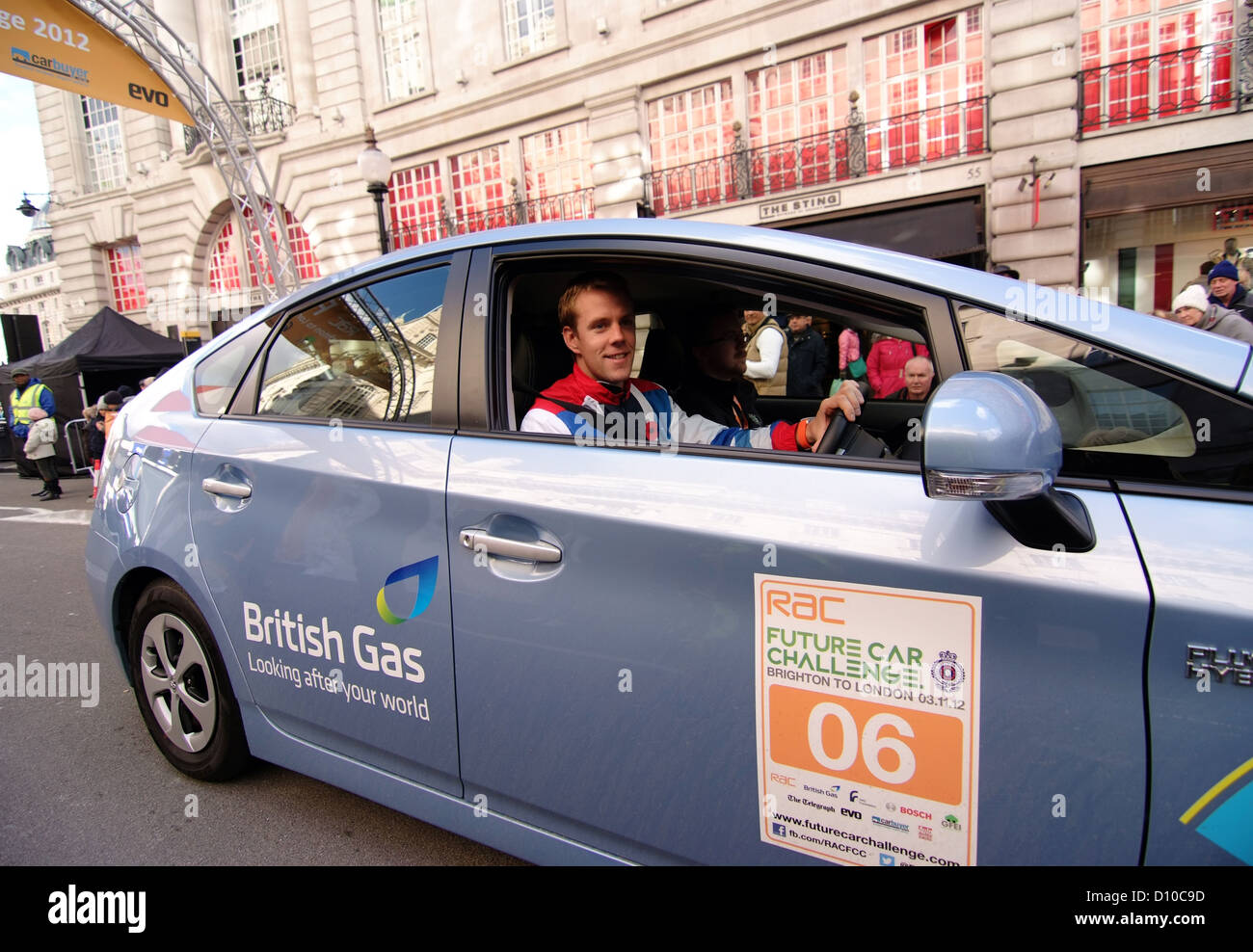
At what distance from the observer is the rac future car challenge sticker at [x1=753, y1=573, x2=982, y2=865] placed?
3.73 ft

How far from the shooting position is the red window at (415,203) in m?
17.6

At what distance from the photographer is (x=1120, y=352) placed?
118cm

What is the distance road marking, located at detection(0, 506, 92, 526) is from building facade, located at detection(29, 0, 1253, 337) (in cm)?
1024

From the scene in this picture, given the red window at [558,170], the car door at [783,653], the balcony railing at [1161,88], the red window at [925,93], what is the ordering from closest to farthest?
the car door at [783,653], the balcony railing at [1161,88], the red window at [925,93], the red window at [558,170]

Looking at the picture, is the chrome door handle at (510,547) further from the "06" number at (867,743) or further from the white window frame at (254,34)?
the white window frame at (254,34)

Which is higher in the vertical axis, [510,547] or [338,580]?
[510,547]

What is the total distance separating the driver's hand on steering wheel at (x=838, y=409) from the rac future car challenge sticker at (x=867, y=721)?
612 millimetres

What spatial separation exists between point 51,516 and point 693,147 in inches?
472

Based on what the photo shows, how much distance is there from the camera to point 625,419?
6.36ft

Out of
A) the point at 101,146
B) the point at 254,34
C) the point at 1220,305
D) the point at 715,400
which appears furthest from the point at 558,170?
the point at 101,146

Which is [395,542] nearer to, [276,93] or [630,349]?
[630,349]

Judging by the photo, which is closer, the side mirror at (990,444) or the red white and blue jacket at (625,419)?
the side mirror at (990,444)

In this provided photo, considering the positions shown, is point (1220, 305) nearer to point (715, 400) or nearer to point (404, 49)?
point (715, 400)

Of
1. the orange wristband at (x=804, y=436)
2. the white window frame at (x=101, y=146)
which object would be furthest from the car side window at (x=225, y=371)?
the white window frame at (x=101, y=146)
